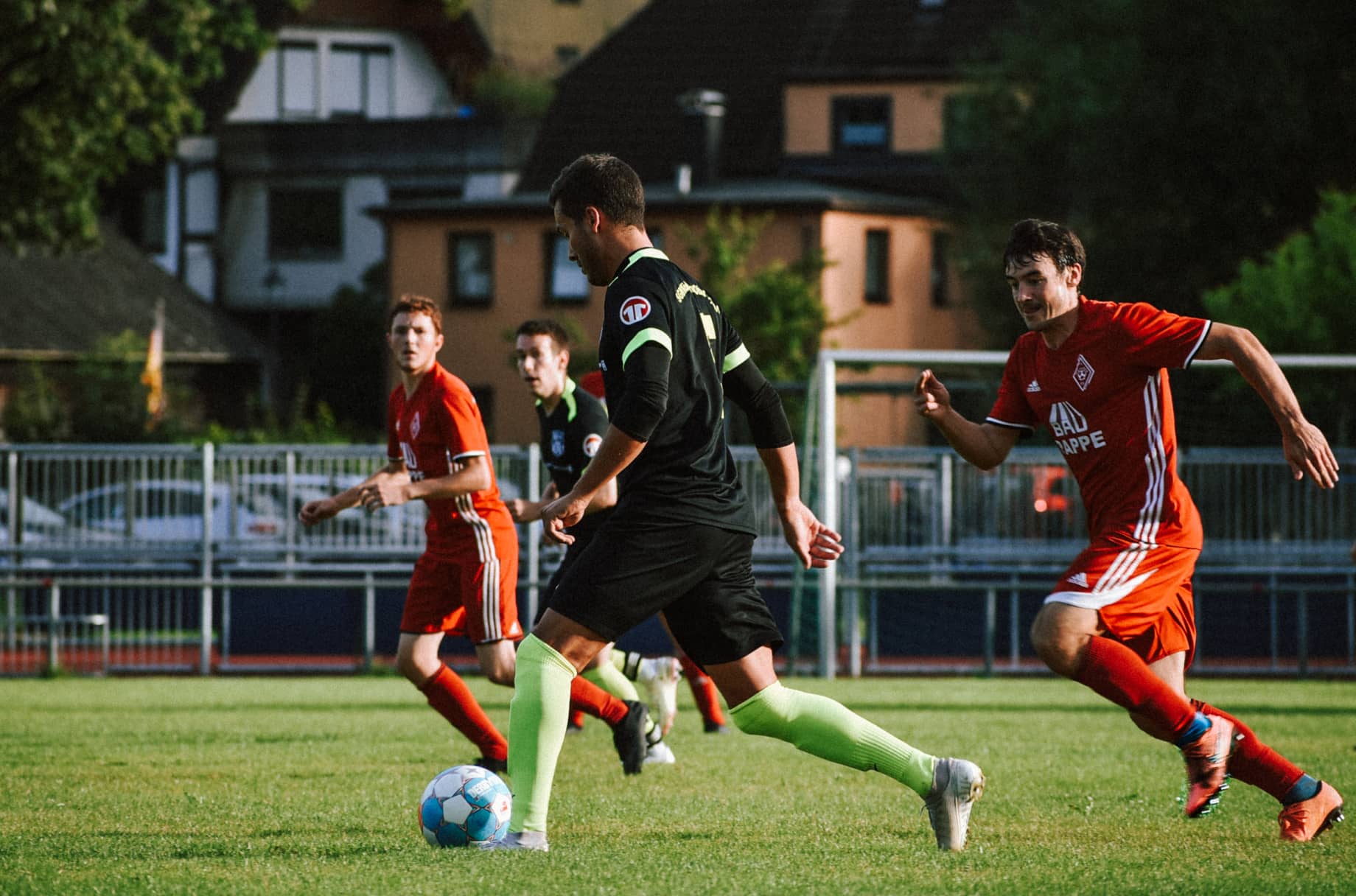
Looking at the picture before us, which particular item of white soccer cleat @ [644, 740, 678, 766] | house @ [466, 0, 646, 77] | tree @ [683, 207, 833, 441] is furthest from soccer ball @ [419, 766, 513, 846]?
house @ [466, 0, 646, 77]

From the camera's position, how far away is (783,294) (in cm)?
3594

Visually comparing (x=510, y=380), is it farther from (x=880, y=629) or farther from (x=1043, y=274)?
(x=1043, y=274)

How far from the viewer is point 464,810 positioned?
635cm

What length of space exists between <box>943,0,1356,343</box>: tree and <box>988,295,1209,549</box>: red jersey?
22.5 m

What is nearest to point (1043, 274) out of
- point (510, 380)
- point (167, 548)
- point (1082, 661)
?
point (1082, 661)

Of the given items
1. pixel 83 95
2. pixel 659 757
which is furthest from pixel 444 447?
pixel 83 95

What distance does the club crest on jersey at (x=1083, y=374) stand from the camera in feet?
22.2

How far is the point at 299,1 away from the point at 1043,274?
21.3 meters

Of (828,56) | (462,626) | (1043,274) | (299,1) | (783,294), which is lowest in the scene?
(462,626)

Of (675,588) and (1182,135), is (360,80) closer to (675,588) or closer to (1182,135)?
(1182,135)

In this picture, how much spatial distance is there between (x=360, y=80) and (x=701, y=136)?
13.5 metres

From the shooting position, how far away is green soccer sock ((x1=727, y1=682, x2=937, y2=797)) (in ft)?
20.1

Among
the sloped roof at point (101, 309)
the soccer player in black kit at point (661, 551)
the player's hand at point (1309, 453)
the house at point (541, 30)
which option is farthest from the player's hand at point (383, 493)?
the house at point (541, 30)

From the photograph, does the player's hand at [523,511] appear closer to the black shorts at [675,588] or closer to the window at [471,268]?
the black shorts at [675,588]
